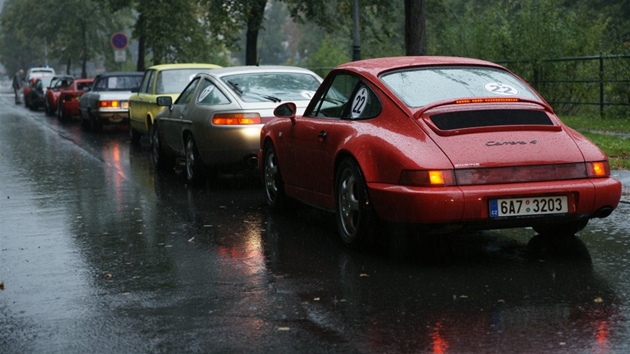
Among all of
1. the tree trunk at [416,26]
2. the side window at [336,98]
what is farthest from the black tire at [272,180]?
the tree trunk at [416,26]

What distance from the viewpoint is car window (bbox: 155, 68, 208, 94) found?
63.3 feet

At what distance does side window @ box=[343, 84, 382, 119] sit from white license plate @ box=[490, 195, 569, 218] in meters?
1.32

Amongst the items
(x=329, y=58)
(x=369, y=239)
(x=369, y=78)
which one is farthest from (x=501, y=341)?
(x=329, y=58)

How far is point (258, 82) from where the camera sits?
44.4 ft

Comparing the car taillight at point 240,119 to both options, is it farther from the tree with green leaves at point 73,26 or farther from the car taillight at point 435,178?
the tree with green leaves at point 73,26

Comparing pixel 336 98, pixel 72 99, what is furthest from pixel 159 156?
pixel 72 99

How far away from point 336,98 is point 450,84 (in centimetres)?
111

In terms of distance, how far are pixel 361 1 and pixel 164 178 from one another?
67.8ft

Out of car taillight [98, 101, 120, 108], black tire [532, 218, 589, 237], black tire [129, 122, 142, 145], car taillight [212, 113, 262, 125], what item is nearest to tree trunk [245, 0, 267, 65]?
car taillight [98, 101, 120, 108]

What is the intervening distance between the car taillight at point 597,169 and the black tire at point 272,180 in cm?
342

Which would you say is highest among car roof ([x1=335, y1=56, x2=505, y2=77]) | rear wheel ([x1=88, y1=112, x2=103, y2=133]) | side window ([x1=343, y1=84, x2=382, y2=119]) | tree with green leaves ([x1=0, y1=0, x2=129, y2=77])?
tree with green leaves ([x1=0, y1=0, x2=129, y2=77])

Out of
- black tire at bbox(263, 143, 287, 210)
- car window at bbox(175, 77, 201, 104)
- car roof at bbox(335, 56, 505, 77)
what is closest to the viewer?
car roof at bbox(335, 56, 505, 77)

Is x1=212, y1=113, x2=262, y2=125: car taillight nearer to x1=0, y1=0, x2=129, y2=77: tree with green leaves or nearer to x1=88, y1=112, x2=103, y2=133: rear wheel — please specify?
x1=88, y1=112, x2=103, y2=133: rear wheel

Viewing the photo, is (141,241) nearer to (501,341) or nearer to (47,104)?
(501,341)
